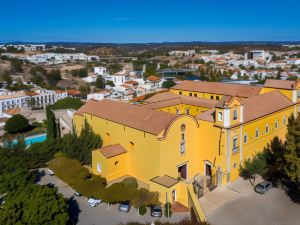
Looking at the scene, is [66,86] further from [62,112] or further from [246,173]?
[246,173]

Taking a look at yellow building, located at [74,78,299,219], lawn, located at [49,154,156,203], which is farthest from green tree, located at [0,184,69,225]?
yellow building, located at [74,78,299,219]

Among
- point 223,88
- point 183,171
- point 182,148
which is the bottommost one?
point 183,171

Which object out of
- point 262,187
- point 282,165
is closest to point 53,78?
point 262,187

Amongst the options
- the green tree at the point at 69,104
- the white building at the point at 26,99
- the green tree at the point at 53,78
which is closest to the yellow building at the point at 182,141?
the green tree at the point at 69,104

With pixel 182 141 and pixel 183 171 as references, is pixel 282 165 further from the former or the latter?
pixel 183 171

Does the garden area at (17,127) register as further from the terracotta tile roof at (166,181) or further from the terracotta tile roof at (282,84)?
the terracotta tile roof at (282,84)

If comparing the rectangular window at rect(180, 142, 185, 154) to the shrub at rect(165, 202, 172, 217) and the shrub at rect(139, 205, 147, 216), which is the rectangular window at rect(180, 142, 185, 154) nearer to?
the shrub at rect(165, 202, 172, 217)
